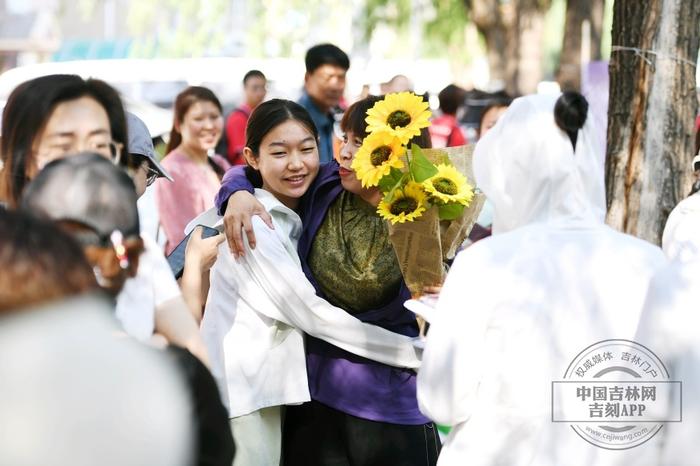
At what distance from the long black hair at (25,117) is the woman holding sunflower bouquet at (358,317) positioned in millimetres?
1336

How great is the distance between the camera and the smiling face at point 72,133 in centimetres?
288

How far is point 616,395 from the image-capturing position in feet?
11.1

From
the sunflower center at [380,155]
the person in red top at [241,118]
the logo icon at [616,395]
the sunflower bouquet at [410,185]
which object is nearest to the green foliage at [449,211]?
the sunflower bouquet at [410,185]

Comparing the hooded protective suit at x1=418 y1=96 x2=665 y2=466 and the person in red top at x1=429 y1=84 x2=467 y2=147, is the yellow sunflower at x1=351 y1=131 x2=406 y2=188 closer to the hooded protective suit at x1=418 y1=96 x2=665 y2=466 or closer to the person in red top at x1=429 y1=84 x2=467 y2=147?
the hooded protective suit at x1=418 y1=96 x2=665 y2=466

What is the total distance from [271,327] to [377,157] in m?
0.72

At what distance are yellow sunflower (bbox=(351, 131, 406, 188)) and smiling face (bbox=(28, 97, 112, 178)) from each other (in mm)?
1187

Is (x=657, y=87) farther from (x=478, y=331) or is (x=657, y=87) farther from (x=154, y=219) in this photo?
(x=478, y=331)

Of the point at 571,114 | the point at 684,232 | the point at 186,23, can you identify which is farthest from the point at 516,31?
the point at 571,114

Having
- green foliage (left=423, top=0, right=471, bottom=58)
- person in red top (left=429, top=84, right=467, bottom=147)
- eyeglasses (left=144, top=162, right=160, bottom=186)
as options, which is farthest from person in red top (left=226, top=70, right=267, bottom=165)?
green foliage (left=423, top=0, right=471, bottom=58)

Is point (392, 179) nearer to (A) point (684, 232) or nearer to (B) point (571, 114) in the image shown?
(B) point (571, 114)

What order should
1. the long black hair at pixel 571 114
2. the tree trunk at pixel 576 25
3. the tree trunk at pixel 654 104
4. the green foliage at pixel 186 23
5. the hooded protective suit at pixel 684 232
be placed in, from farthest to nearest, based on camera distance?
the green foliage at pixel 186 23
the tree trunk at pixel 576 25
the tree trunk at pixel 654 104
the hooded protective suit at pixel 684 232
the long black hair at pixel 571 114

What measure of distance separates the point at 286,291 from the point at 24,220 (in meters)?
2.25

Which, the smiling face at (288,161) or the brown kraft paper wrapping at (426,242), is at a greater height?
the smiling face at (288,161)

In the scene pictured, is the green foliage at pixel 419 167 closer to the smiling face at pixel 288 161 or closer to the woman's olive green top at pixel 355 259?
the woman's olive green top at pixel 355 259
